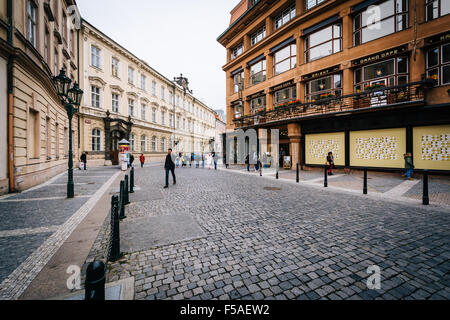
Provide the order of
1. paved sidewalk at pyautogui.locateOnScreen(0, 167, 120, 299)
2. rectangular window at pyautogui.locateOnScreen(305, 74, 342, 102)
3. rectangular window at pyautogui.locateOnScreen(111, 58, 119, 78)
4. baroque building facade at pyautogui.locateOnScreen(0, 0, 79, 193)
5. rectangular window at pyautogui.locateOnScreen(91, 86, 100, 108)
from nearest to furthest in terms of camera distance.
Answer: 1. paved sidewalk at pyautogui.locateOnScreen(0, 167, 120, 299)
2. baroque building facade at pyautogui.locateOnScreen(0, 0, 79, 193)
3. rectangular window at pyautogui.locateOnScreen(305, 74, 342, 102)
4. rectangular window at pyautogui.locateOnScreen(91, 86, 100, 108)
5. rectangular window at pyautogui.locateOnScreen(111, 58, 119, 78)

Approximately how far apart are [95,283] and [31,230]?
14.0ft

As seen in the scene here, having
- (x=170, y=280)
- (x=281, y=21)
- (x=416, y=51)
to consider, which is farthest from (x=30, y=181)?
(x=281, y=21)

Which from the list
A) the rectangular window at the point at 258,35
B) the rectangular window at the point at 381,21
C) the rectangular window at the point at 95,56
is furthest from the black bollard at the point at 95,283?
the rectangular window at the point at 95,56

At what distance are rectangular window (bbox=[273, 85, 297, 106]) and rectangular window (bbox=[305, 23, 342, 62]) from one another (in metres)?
2.69

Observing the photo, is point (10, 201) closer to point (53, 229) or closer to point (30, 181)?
point (30, 181)

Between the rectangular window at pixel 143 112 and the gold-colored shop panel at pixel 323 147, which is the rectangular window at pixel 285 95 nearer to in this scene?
the gold-colored shop panel at pixel 323 147

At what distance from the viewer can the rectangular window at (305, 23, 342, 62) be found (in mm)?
14859

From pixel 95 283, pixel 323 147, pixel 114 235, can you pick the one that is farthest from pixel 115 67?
pixel 95 283

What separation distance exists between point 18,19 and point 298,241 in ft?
42.7

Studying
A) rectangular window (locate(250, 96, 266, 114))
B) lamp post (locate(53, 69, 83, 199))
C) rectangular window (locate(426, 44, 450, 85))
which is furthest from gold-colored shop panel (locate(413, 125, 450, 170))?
lamp post (locate(53, 69, 83, 199))

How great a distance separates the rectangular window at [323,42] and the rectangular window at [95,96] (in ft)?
76.0

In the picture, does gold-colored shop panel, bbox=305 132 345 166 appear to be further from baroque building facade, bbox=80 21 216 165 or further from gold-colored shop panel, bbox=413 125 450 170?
baroque building facade, bbox=80 21 216 165

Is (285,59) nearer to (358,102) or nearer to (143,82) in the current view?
(358,102)

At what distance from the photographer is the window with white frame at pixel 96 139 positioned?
21984 millimetres
